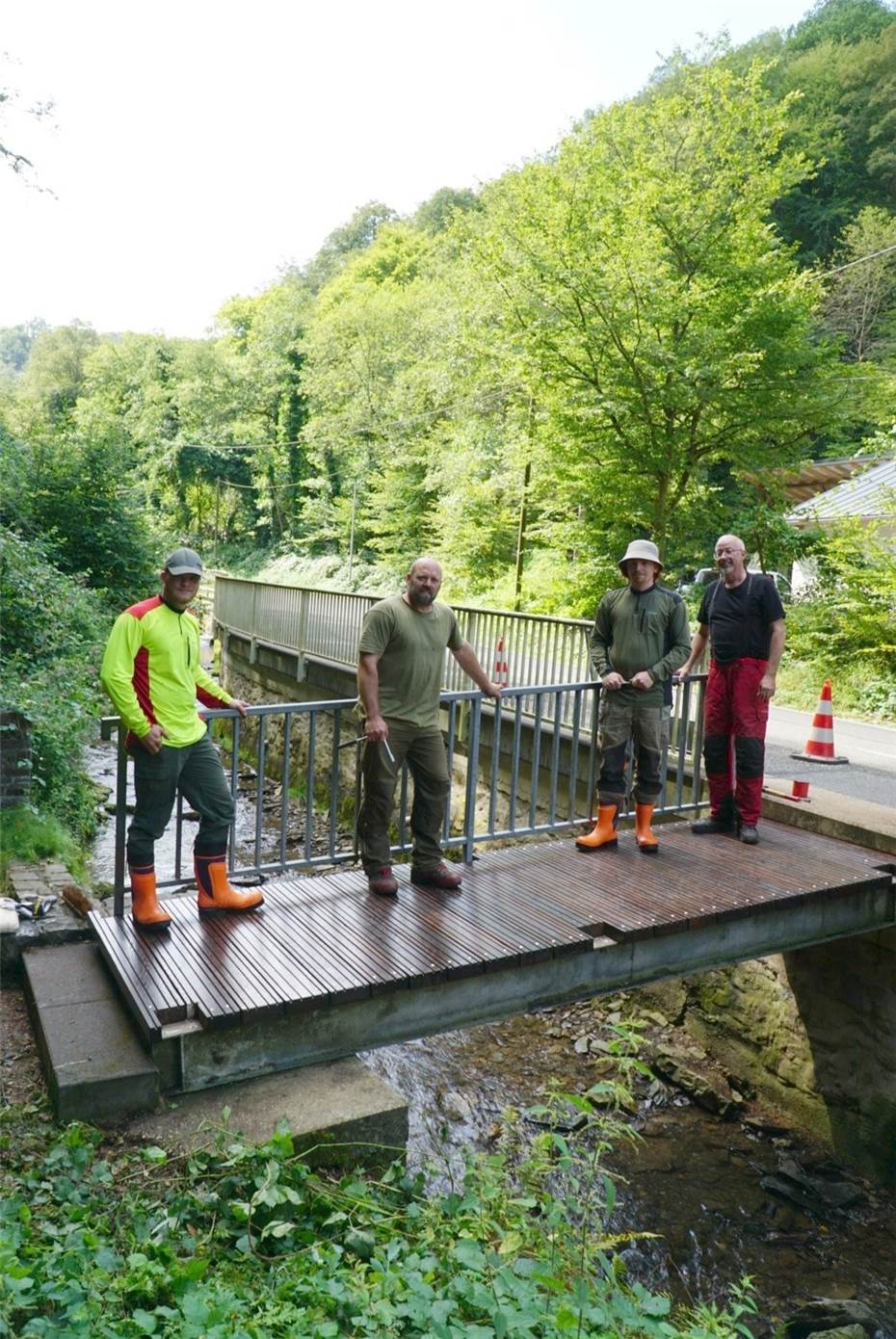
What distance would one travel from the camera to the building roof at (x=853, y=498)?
796 inches

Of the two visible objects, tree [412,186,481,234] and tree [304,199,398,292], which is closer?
tree [412,186,481,234]

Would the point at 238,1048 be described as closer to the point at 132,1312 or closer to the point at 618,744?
the point at 132,1312

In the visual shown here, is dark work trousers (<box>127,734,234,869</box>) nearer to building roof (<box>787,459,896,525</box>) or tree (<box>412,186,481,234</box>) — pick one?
building roof (<box>787,459,896,525</box>)

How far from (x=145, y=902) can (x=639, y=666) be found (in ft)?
10.5

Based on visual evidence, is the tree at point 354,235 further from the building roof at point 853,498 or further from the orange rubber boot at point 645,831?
the orange rubber boot at point 645,831

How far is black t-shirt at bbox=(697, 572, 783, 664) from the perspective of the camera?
6.32 meters

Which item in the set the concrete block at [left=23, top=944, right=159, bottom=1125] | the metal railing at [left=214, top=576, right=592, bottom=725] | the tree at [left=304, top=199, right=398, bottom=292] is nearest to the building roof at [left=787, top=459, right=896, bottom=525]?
the metal railing at [left=214, top=576, right=592, bottom=725]

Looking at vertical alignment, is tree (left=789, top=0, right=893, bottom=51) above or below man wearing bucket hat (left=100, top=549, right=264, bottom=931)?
above

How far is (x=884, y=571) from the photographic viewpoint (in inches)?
656

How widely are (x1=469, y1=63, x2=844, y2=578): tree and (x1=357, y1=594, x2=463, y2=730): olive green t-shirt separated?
13.0 metres

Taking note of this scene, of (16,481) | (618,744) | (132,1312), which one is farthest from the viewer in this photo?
(16,481)

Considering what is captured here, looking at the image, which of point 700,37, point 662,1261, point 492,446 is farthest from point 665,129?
point 662,1261

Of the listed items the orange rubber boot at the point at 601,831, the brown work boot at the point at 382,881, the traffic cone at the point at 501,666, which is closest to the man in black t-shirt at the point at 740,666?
the orange rubber boot at the point at 601,831

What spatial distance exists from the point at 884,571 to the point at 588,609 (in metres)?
5.87
